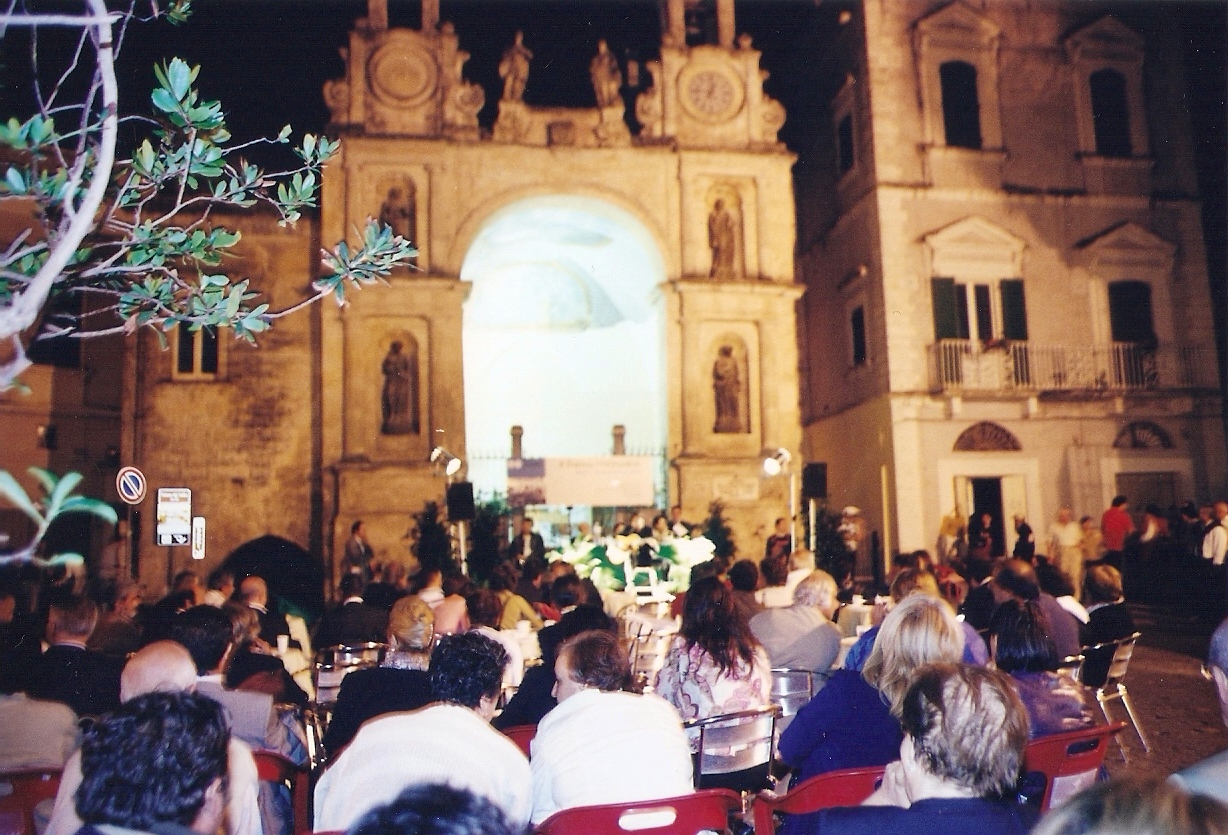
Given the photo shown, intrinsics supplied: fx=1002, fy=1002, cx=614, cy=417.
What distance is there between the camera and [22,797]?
3.56 m

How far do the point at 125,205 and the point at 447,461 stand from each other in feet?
47.2

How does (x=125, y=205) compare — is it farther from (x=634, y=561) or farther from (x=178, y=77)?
(x=634, y=561)

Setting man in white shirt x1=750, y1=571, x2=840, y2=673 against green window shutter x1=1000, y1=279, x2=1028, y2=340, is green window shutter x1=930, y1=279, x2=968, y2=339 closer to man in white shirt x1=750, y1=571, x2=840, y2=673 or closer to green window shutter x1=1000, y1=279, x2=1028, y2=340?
green window shutter x1=1000, y1=279, x2=1028, y2=340

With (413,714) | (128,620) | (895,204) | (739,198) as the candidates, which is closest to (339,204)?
(739,198)

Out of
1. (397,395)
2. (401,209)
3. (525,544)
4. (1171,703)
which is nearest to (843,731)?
(1171,703)

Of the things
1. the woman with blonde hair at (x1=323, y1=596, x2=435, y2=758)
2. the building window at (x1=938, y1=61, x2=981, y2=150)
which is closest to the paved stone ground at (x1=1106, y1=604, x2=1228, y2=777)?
the woman with blonde hair at (x1=323, y1=596, x2=435, y2=758)

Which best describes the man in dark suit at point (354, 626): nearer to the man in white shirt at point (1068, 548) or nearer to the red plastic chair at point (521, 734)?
the red plastic chair at point (521, 734)

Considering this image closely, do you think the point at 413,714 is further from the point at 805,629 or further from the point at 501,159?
the point at 501,159

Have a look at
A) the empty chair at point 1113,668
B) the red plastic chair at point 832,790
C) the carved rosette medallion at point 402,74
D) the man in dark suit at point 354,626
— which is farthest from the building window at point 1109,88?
the red plastic chair at point 832,790

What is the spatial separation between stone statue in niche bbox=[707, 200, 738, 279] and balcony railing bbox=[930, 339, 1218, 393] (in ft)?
13.9

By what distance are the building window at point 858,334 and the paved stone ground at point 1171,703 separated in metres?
Result: 7.74

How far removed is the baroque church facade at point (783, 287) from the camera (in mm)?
18484

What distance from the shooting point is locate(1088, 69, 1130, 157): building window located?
66.4ft

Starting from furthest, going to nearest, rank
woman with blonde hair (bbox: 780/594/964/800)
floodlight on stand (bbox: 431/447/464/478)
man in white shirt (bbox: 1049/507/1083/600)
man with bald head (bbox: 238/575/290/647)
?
floodlight on stand (bbox: 431/447/464/478) → man in white shirt (bbox: 1049/507/1083/600) → man with bald head (bbox: 238/575/290/647) → woman with blonde hair (bbox: 780/594/964/800)
